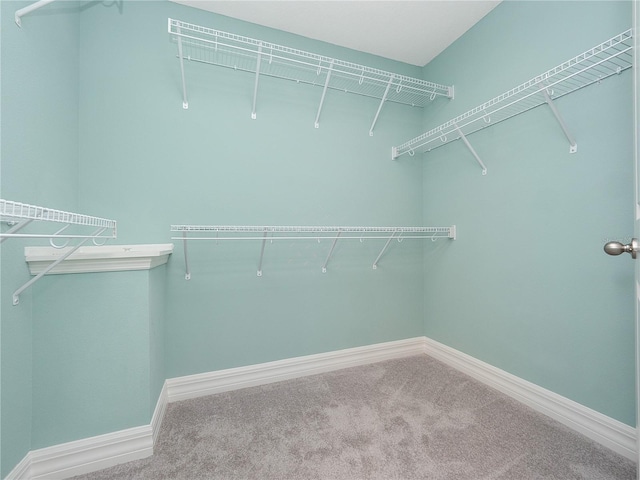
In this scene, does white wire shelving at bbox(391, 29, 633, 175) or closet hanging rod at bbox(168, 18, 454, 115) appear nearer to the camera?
white wire shelving at bbox(391, 29, 633, 175)

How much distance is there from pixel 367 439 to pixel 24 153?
1941 mm

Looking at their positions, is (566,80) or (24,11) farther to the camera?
(566,80)

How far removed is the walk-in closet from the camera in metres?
1.14

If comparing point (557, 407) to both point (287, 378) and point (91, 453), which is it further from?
point (91, 453)

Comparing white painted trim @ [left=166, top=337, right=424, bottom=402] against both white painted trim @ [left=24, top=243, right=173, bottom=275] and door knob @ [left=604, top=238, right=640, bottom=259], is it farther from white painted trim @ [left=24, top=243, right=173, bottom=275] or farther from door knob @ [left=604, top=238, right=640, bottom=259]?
door knob @ [left=604, top=238, right=640, bottom=259]

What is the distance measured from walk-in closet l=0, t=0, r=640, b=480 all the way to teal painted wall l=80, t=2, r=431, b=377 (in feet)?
0.05

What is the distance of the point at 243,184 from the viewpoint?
5.99ft

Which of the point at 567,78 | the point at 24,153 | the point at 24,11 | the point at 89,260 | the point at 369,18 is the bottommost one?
the point at 89,260

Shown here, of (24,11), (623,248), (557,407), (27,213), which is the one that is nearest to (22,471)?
(27,213)

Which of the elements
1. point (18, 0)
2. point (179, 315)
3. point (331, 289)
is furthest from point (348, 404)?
point (18, 0)

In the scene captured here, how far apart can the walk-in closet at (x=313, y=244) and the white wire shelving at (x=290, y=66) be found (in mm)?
22

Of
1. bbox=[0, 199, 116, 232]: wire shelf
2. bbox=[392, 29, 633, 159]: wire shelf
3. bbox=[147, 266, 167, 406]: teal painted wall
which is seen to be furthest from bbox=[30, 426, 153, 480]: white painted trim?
bbox=[392, 29, 633, 159]: wire shelf

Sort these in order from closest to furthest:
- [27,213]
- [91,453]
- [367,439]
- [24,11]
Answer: [27,213]
[24,11]
[91,453]
[367,439]

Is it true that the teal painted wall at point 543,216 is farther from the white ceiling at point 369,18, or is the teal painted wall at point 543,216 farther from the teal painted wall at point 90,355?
the teal painted wall at point 90,355
